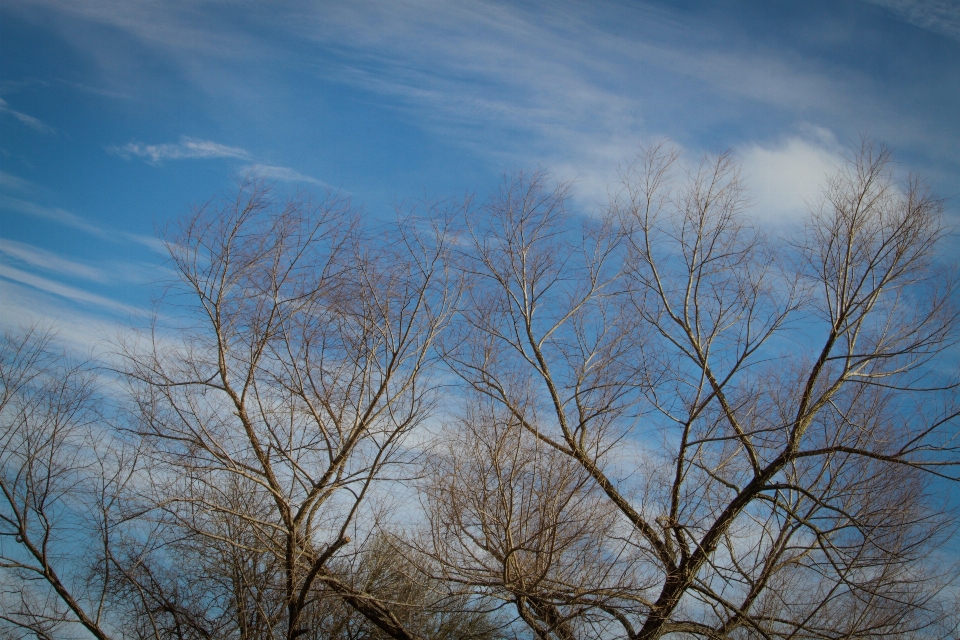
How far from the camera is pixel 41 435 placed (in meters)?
11.6

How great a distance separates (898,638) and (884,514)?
7.27 ft

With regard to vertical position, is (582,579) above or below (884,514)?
below

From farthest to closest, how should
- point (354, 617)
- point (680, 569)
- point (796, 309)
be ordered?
point (354, 617) → point (796, 309) → point (680, 569)

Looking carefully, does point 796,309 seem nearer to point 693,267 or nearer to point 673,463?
point 693,267

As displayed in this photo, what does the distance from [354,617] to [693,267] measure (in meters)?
10.4

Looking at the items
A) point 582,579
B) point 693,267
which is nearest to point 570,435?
point 582,579

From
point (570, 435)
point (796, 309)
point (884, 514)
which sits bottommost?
point (884, 514)

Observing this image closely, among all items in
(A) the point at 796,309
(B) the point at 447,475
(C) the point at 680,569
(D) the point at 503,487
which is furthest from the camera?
(A) the point at 796,309

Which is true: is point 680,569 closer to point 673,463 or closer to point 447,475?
point 673,463

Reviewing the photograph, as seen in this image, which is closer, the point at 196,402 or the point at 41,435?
the point at 196,402

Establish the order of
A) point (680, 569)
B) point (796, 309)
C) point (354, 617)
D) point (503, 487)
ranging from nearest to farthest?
point (503, 487) → point (680, 569) → point (796, 309) → point (354, 617)

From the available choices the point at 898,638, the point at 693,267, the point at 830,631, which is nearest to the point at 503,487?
the point at 693,267

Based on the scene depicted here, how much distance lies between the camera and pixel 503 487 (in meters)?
8.33

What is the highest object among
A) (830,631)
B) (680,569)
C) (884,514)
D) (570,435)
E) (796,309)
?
(796,309)
